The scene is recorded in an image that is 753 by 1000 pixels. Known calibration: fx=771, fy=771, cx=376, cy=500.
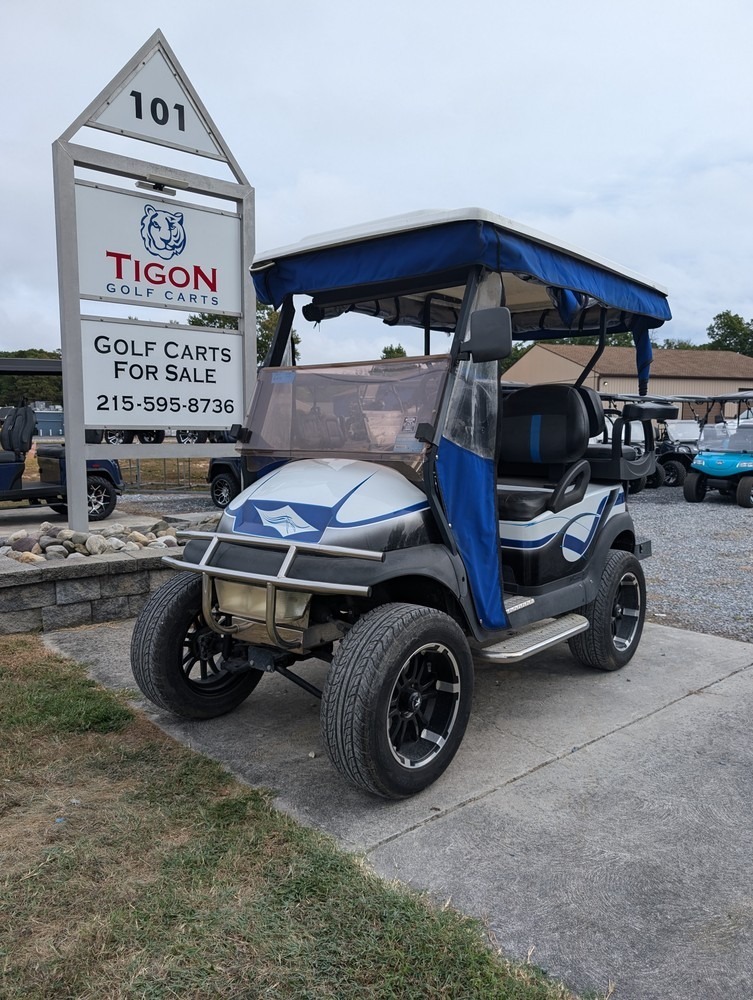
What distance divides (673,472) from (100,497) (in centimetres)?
1257

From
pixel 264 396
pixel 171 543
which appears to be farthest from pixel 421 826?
pixel 171 543

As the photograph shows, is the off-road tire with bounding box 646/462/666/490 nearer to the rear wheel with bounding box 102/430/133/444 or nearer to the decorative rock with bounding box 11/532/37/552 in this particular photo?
the rear wheel with bounding box 102/430/133/444

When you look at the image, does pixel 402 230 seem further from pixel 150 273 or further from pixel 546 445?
pixel 150 273

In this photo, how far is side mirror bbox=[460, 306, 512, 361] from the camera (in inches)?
127

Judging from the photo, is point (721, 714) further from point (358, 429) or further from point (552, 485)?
point (358, 429)

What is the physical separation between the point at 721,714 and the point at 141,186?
19.7 ft

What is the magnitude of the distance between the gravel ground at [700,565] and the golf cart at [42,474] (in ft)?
22.1

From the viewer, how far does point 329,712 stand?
9.45 feet

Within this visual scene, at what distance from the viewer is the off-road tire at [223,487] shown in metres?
13.4

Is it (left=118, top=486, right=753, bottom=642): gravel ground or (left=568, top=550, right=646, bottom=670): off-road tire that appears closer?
(left=568, top=550, right=646, bottom=670): off-road tire

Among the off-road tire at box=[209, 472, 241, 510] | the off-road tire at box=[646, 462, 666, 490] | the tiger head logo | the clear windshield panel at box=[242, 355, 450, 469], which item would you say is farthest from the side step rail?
the off-road tire at box=[646, 462, 666, 490]

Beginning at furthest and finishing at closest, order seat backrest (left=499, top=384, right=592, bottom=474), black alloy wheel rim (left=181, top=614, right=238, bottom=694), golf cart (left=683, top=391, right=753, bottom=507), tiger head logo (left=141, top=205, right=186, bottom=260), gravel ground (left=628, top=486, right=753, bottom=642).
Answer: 1. golf cart (left=683, top=391, right=753, bottom=507)
2. tiger head logo (left=141, top=205, right=186, bottom=260)
3. gravel ground (left=628, top=486, right=753, bottom=642)
4. seat backrest (left=499, top=384, right=592, bottom=474)
5. black alloy wheel rim (left=181, top=614, right=238, bottom=694)

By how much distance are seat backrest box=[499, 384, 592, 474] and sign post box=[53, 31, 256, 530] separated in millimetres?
3200

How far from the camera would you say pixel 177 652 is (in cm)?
366
